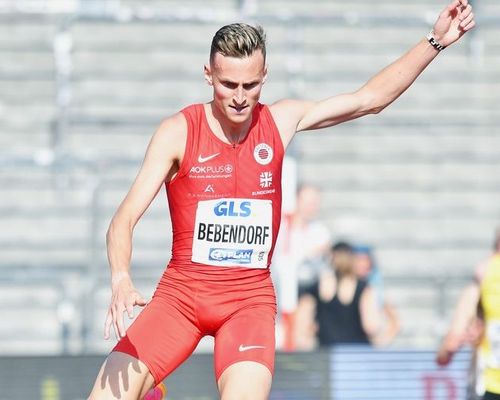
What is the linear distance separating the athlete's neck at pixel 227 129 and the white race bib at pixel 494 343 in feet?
7.87

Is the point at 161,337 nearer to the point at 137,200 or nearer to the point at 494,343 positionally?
the point at 137,200

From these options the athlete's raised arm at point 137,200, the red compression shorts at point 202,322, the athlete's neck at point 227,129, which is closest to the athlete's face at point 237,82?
the athlete's neck at point 227,129

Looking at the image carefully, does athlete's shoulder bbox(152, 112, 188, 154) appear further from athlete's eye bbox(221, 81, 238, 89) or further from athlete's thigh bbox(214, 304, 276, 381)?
athlete's thigh bbox(214, 304, 276, 381)

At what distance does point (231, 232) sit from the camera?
6238 millimetres

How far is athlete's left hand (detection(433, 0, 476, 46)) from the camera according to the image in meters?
6.46

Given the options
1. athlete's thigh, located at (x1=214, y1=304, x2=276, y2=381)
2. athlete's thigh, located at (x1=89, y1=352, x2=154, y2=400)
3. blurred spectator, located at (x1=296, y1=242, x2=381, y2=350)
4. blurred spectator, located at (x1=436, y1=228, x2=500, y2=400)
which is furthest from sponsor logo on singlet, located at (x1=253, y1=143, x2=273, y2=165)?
blurred spectator, located at (x1=296, y1=242, x2=381, y2=350)

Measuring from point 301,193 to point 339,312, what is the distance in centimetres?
109

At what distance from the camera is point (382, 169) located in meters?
13.6

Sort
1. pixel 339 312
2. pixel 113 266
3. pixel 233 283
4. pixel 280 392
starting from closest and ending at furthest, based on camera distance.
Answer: pixel 113 266, pixel 233 283, pixel 280 392, pixel 339 312

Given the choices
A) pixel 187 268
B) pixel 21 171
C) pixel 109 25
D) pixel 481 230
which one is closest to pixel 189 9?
pixel 109 25

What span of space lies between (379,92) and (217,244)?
1151 millimetres

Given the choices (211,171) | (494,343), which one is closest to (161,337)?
(211,171)

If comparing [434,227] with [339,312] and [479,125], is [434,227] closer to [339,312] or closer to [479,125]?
[479,125]

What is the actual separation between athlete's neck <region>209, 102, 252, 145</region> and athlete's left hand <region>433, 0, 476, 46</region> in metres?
1.09
